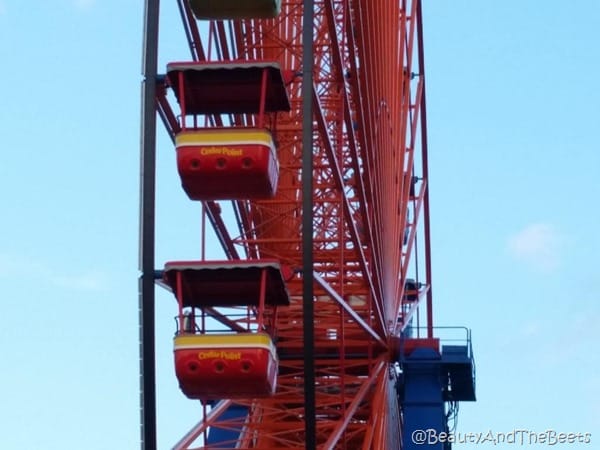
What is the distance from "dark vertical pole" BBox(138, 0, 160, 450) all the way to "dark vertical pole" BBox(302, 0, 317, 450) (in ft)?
5.47

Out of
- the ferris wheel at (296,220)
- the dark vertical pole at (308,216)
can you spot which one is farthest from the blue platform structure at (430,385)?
the dark vertical pole at (308,216)

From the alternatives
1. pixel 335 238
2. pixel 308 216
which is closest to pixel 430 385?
pixel 335 238

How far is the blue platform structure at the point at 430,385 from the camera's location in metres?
26.5

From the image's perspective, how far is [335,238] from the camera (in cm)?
2541

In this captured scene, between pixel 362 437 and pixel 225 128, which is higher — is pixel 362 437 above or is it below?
below

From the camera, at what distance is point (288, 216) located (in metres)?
25.3

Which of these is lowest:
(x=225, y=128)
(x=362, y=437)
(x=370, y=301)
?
(x=362, y=437)

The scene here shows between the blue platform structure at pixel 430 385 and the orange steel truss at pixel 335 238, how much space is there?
1.11 ft

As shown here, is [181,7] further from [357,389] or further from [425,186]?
[425,186]

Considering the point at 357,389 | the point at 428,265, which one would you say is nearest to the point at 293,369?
the point at 357,389

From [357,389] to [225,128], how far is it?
8380 mm

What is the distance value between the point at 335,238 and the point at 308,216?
305 inches

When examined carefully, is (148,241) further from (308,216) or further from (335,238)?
(335,238)

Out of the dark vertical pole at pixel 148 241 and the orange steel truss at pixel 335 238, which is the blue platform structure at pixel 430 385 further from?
the dark vertical pole at pixel 148 241
